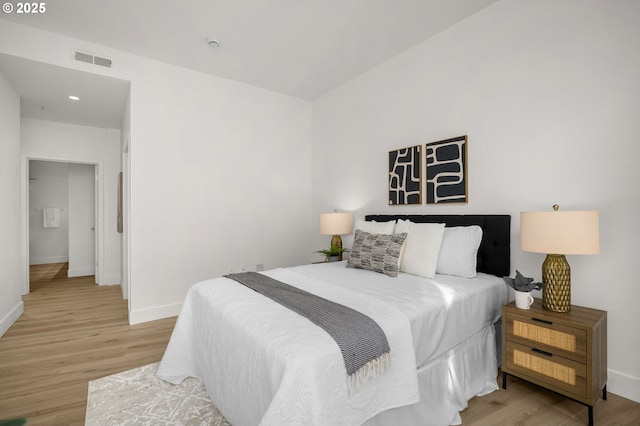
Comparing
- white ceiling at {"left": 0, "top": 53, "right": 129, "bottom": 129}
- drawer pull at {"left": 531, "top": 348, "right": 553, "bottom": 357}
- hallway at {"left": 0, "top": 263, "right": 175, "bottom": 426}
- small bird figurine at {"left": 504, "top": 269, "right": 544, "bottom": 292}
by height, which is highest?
white ceiling at {"left": 0, "top": 53, "right": 129, "bottom": 129}

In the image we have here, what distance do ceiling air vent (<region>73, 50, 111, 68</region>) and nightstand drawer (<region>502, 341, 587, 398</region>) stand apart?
4.43 meters

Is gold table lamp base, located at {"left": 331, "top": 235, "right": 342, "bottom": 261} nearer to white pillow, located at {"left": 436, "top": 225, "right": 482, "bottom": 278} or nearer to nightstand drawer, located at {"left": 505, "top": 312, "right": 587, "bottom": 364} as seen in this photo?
white pillow, located at {"left": 436, "top": 225, "right": 482, "bottom": 278}

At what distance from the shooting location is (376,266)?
2656 mm

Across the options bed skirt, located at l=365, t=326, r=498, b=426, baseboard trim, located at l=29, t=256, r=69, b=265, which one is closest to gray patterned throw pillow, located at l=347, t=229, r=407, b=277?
bed skirt, located at l=365, t=326, r=498, b=426

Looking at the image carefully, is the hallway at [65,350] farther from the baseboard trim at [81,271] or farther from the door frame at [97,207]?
the baseboard trim at [81,271]

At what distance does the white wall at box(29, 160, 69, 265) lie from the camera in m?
7.02

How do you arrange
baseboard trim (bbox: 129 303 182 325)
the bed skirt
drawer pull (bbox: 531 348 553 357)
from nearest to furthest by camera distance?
the bed skirt
drawer pull (bbox: 531 348 553 357)
baseboard trim (bbox: 129 303 182 325)

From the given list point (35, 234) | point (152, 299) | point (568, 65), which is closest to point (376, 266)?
point (568, 65)

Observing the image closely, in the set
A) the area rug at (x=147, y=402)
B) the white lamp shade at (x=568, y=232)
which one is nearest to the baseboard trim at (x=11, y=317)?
the area rug at (x=147, y=402)

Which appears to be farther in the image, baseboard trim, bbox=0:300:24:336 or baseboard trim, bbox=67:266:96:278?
baseboard trim, bbox=67:266:96:278

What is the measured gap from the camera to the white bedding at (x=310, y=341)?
1.25 metres

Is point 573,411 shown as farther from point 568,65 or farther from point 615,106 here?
point 568,65

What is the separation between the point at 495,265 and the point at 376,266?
97 centimetres

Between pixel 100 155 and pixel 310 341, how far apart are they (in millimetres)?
5487
